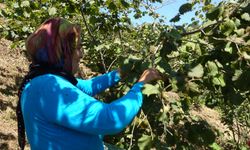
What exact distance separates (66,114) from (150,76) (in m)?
0.59

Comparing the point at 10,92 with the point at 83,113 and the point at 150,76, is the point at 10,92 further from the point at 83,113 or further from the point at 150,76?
the point at 83,113

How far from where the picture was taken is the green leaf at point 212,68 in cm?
230

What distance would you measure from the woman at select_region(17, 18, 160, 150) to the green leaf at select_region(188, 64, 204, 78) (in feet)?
0.98

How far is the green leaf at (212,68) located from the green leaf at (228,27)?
0.59 feet

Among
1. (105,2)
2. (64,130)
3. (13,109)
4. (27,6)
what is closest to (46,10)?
(27,6)

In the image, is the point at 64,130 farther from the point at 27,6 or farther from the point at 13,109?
the point at 13,109

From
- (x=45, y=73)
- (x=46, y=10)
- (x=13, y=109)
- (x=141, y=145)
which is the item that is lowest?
(x=13, y=109)

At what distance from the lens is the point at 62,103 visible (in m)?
1.77

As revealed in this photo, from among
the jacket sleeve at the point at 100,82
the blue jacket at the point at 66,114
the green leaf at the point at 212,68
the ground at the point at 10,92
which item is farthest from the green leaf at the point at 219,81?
the ground at the point at 10,92

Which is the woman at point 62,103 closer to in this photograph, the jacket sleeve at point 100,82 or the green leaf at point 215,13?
the green leaf at point 215,13

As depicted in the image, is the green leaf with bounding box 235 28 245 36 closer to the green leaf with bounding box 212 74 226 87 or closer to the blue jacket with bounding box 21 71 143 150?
the green leaf with bounding box 212 74 226 87

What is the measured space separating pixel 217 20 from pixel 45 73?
1.06m

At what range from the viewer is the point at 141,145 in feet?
7.95

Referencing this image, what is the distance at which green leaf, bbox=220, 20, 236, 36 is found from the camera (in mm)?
2270
